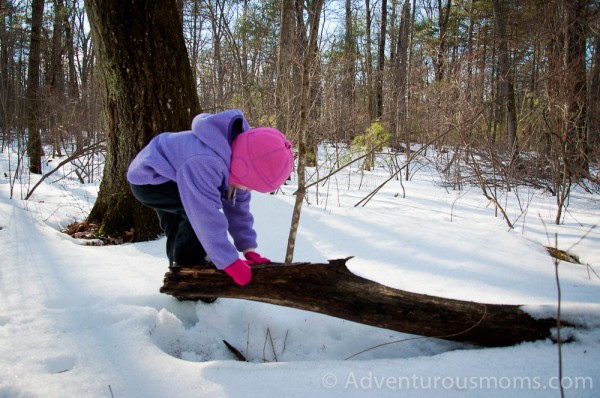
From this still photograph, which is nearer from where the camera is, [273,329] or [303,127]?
[273,329]

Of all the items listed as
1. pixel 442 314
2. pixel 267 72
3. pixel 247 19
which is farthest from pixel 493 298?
pixel 247 19

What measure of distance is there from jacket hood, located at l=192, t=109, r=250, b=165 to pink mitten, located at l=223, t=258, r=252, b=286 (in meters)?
0.43

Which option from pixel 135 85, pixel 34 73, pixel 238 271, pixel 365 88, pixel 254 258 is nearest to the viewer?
pixel 238 271

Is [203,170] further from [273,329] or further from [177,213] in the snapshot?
[273,329]

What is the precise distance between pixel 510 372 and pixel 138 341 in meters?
1.33

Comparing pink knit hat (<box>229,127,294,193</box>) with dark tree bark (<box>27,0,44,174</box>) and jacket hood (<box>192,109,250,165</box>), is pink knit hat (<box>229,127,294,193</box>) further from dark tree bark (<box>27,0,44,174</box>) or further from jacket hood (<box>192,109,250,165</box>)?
dark tree bark (<box>27,0,44,174</box>)

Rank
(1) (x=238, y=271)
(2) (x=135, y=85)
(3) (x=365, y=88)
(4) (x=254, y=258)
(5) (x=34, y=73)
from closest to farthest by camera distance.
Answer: (1) (x=238, y=271), (4) (x=254, y=258), (2) (x=135, y=85), (5) (x=34, y=73), (3) (x=365, y=88)

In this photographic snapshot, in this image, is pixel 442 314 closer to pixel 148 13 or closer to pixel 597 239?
pixel 597 239

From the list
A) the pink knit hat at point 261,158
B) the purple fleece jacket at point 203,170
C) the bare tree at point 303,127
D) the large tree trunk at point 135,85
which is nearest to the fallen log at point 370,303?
the purple fleece jacket at point 203,170

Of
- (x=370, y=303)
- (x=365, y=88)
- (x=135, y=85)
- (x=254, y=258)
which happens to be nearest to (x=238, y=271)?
(x=254, y=258)

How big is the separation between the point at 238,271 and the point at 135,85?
1781 millimetres

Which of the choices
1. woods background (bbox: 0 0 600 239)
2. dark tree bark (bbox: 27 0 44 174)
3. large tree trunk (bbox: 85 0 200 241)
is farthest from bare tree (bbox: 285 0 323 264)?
dark tree bark (bbox: 27 0 44 174)

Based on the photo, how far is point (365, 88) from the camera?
1537 centimetres

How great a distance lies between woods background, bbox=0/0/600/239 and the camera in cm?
354
